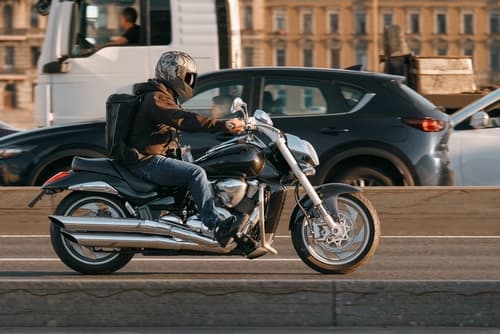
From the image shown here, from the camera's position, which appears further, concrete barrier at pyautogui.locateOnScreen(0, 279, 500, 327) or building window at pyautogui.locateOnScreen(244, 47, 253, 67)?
building window at pyautogui.locateOnScreen(244, 47, 253, 67)

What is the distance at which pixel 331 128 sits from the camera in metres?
13.8

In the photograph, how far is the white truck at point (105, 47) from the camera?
1764 cm

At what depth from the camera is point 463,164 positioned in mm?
15695

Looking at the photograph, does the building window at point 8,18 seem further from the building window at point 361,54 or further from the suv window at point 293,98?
the suv window at point 293,98

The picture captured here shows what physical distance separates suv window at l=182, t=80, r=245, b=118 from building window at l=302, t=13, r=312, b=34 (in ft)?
413

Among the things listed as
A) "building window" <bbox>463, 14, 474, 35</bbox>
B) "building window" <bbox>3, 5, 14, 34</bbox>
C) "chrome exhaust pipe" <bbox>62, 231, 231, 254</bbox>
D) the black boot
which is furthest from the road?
"building window" <bbox>463, 14, 474, 35</bbox>

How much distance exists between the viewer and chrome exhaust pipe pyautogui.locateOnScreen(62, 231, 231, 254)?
9078 mm

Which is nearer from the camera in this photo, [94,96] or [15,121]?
[94,96]

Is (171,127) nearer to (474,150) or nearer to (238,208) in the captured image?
(238,208)

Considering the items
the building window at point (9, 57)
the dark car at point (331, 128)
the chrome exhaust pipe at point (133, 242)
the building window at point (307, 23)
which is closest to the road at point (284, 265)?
the chrome exhaust pipe at point (133, 242)

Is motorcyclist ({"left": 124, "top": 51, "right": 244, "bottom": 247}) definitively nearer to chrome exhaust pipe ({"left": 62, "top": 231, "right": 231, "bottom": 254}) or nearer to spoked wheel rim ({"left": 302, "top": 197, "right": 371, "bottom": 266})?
chrome exhaust pipe ({"left": 62, "top": 231, "right": 231, "bottom": 254})

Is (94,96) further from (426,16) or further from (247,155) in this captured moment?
(426,16)

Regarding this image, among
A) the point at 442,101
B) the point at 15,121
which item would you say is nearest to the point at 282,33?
the point at 15,121

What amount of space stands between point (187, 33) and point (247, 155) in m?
9.49
